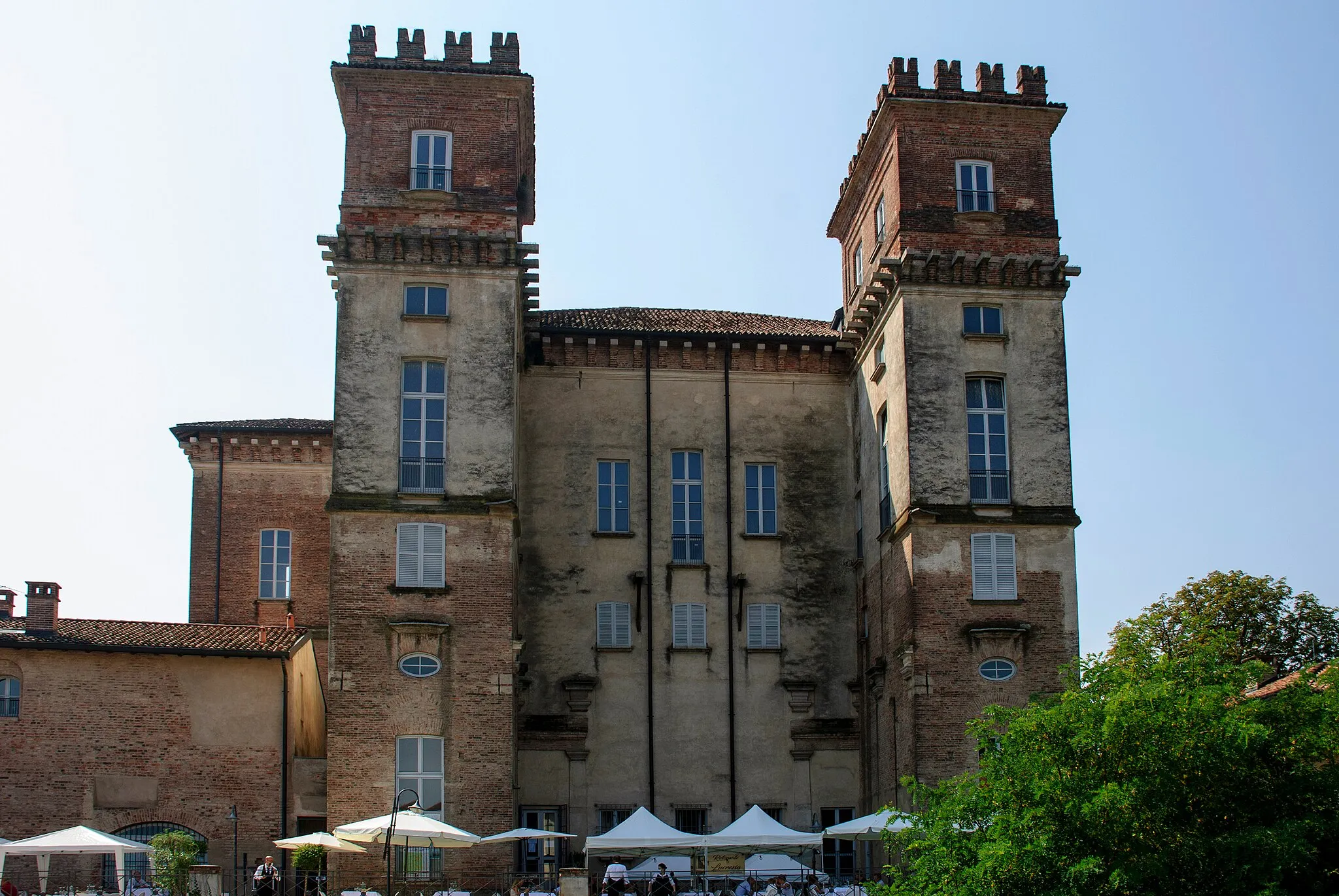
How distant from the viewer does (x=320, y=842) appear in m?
32.1

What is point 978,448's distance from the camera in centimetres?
3781

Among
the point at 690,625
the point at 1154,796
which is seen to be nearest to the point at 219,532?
the point at 690,625

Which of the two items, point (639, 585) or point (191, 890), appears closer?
point (191, 890)

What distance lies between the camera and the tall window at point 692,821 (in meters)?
39.5

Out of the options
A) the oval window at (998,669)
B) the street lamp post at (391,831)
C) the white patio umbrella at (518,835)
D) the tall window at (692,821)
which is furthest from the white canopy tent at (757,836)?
the street lamp post at (391,831)

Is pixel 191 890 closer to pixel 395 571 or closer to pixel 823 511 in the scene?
pixel 395 571

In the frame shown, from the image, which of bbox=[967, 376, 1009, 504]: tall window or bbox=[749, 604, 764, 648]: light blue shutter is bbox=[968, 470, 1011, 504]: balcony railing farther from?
bbox=[749, 604, 764, 648]: light blue shutter

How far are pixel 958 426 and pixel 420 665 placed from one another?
1384 centimetres

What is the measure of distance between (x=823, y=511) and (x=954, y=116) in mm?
10863

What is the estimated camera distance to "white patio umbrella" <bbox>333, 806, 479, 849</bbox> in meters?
30.5

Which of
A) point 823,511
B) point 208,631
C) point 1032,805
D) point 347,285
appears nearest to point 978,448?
point 823,511

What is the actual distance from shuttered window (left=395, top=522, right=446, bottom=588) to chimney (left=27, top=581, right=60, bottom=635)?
8448 mm

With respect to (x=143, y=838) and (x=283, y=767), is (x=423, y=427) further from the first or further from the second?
(x=143, y=838)

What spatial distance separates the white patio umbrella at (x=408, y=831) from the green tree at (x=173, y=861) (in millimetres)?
3064
